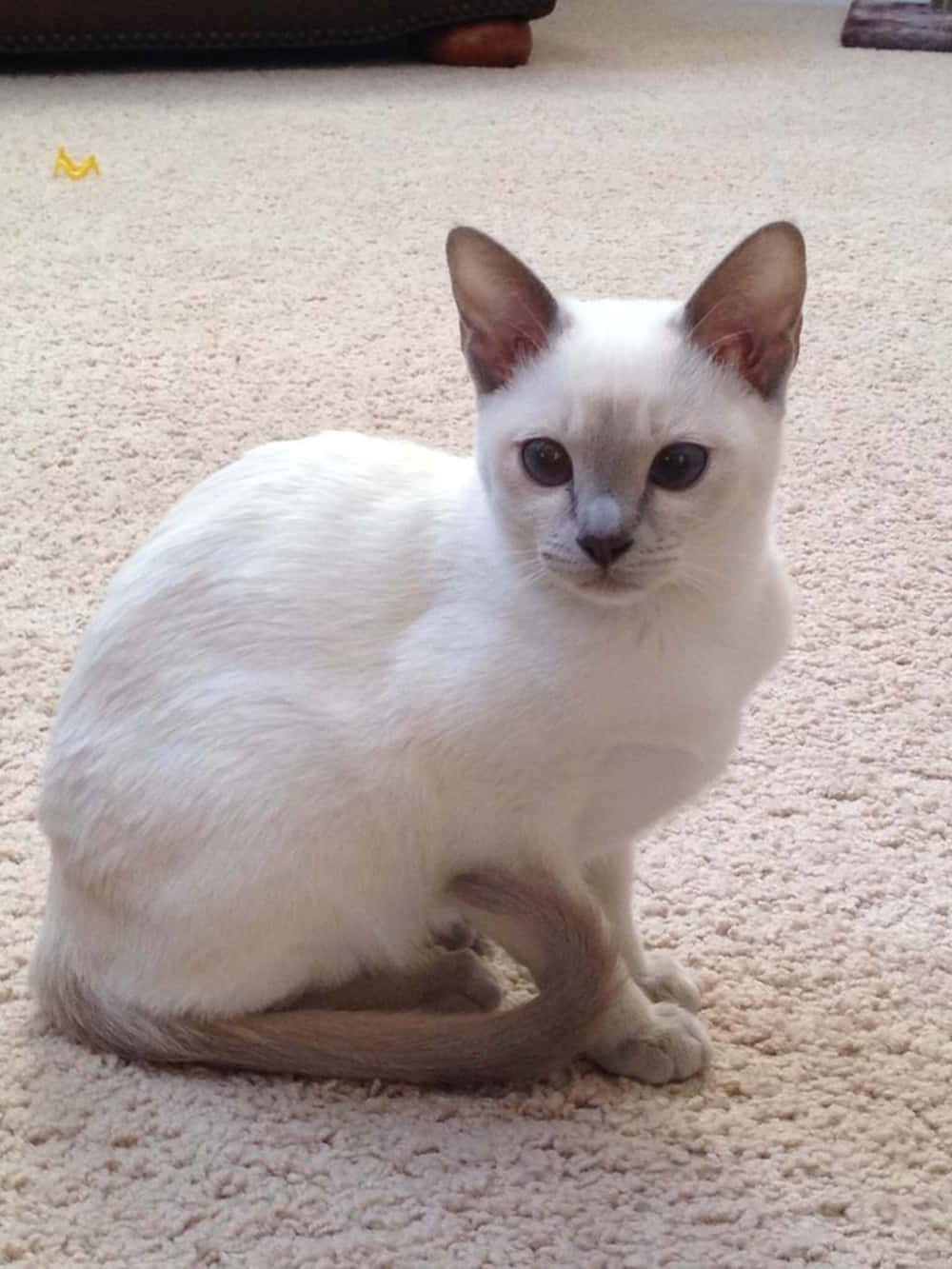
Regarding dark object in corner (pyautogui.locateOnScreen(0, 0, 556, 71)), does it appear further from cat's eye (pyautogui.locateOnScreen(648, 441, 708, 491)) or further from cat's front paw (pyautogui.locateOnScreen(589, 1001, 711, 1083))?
cat's front paw (pyautogui.locateOnScreen(589, 1001, 711, 1083))

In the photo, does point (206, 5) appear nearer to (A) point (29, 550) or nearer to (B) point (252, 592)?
(A) point (29, 550)

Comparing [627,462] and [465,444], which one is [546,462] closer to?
[627,462]

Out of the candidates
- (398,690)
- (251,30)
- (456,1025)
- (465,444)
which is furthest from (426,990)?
(251,30)

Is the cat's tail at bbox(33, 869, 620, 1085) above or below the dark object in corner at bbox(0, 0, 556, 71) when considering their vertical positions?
below

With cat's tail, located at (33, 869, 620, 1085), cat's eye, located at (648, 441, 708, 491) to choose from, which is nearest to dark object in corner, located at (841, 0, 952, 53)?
cat's eye, located at (648, 441, 708, 491)

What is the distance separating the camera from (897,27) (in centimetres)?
379

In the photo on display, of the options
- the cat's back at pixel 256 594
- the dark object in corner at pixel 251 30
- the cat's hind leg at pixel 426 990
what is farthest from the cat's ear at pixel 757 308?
the dark object in corner at pixel 251 30

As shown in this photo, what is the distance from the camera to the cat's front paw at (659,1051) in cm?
109

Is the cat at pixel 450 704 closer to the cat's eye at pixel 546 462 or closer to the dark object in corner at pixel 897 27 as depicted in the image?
the cat's eye at pixel 546 462

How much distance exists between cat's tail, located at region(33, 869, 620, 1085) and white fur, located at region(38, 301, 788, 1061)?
0.07ft

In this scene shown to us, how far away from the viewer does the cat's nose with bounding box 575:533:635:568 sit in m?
0.93

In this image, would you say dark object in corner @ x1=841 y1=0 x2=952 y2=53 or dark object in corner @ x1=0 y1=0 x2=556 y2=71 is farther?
dark object in corner @ x1=841 y1=0 x2=952 y2=53

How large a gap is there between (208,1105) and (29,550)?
0.82 m

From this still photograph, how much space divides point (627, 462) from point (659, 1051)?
1.43ft
